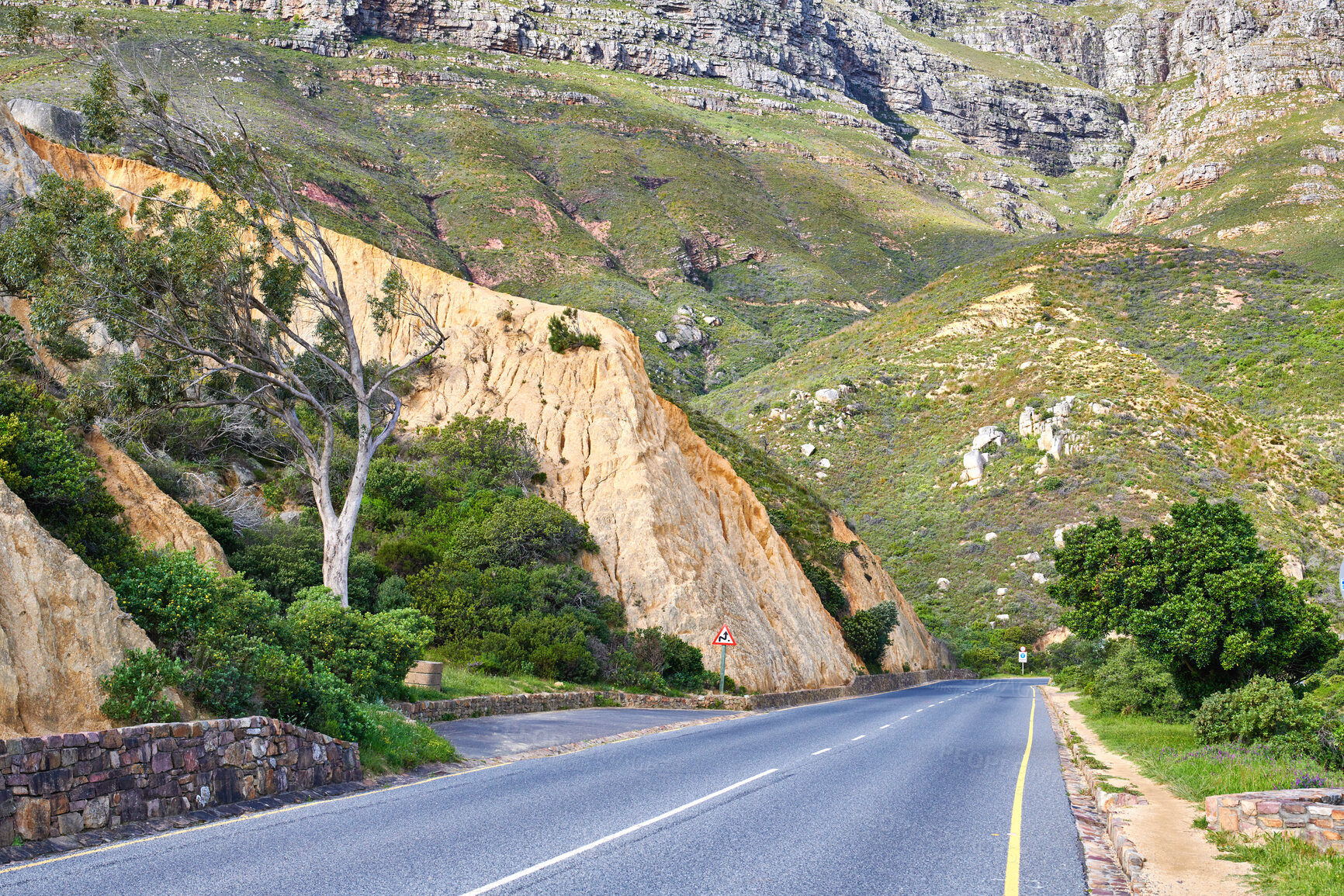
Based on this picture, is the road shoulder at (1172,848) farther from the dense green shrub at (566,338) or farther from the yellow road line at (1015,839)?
the dense green shrub at (566,338)

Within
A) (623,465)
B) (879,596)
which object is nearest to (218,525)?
(623,465)

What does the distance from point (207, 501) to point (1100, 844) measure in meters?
20.7

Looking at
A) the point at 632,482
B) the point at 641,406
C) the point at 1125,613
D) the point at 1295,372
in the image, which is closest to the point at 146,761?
the point at 1125,613

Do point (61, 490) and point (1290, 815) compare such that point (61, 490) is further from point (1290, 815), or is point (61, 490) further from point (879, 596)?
point (879, 596)

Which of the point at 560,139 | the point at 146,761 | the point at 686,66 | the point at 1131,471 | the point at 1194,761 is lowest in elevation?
the point at 1194,761

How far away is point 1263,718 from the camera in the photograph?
552 inches

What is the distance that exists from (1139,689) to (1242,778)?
16441mm

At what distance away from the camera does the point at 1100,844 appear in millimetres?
9008

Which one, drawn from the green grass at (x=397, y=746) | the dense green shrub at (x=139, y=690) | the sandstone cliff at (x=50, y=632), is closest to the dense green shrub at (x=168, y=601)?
the sandstone cliff at (x=50, y=632)

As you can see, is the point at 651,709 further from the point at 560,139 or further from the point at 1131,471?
the point at 560,139

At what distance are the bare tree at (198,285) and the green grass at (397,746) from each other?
6.35 metres

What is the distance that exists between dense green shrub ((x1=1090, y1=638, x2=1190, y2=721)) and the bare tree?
21036mm

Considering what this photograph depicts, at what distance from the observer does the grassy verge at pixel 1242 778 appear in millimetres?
6742

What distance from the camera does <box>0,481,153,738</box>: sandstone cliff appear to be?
8.48 meters
